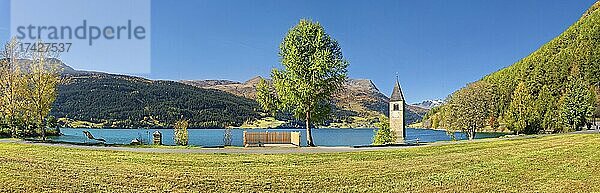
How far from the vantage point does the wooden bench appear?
108ft

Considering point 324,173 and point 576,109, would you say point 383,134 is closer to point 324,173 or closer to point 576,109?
point 576,109

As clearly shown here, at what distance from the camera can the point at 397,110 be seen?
9238 centimetres

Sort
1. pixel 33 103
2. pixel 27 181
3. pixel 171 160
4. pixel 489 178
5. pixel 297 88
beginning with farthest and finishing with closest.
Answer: pixel 33 103 < pixel 297 88 < pixel 171 160 < pixel 489 178 < pixel 27 181

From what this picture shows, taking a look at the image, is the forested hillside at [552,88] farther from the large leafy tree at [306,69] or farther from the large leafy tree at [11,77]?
the large leafy tree at [11,77]

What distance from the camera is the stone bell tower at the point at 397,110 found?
90.8 m

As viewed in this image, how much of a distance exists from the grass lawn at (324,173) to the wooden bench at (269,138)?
1222 centimetres

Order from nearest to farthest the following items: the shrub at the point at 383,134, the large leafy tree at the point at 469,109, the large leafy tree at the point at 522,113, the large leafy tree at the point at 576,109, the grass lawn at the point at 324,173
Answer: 1. the grass lawn at the point at 324,173
2. the shrub at the point at 383,134
3. the large leafy tree at the point at 469,109
4. the large leafy tree at the point at 522,113
5. the large leafy tree at the point at 576,109

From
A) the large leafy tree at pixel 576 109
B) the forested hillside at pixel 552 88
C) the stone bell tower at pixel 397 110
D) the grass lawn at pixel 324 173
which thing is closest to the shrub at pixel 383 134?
the forested hillside at pixel 552 88

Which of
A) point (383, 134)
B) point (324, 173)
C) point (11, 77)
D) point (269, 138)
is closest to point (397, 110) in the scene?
point (383, 134)

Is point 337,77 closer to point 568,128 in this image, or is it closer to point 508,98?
point 568,128

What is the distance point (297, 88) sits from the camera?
1219 inches

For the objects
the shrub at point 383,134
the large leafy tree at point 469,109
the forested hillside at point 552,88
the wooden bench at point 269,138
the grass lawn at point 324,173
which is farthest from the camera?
the forested hillside at point 552,88

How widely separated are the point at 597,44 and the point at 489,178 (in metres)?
162

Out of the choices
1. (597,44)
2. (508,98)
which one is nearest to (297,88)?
(508,98)
